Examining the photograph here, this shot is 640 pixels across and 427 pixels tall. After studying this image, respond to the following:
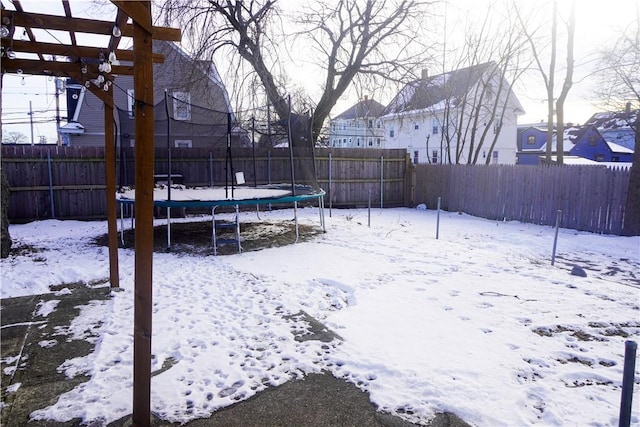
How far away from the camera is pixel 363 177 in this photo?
12.6 m

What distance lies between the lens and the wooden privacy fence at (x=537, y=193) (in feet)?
27.6

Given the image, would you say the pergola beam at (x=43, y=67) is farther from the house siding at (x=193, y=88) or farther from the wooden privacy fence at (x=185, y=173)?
the house siding at (x=193, y=88)

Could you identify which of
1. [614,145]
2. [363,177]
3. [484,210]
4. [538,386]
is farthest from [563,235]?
[614,145]

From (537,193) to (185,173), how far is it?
27.3 feet

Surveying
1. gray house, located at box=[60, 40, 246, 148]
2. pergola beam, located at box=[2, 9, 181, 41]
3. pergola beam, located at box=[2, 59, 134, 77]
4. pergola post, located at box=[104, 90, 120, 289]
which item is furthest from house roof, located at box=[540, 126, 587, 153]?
pergola beam, located at box=[2, 9, 181, 41]

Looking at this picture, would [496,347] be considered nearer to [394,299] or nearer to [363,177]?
[394,299]

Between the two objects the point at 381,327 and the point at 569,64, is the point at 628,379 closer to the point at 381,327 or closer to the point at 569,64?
the point at 381,327

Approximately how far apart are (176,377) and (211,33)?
35.3ft

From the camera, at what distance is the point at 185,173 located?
422 inches

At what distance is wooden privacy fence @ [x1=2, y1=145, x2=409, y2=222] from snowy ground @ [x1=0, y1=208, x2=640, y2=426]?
2.71 meters

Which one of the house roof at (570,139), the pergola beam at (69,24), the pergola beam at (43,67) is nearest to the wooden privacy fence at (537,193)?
the pergola beam at (69,24)

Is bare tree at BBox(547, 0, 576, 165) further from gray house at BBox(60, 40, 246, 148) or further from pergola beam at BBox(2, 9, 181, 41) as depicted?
pergola beam at BBox(2, 9, 181, 41)

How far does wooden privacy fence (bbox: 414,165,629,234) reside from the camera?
841 centimetres

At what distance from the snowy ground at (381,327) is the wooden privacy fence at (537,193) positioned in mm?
2081
